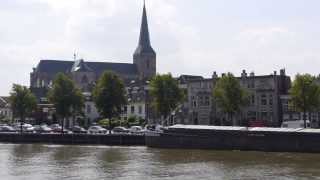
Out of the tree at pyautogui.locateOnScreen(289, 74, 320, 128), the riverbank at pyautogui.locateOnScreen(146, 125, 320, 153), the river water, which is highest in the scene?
the tree at pyautogui.locateOnScreen(289, 74, 320, 128)

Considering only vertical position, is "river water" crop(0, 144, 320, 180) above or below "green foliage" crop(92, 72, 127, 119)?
below

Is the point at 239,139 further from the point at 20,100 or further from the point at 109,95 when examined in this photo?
the point at 20,100

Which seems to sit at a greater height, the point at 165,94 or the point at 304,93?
the point at 165,94

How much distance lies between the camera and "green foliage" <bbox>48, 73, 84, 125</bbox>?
115000 mm

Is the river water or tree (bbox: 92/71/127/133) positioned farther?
tree (bbox: 92/71/127/133)

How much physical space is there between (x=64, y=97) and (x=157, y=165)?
2212 inches

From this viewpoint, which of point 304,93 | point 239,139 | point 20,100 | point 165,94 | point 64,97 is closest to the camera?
point 239,139

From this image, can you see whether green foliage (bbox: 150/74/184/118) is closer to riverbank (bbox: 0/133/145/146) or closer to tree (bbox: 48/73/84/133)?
riverbank (bbox: 0/133/145/146)

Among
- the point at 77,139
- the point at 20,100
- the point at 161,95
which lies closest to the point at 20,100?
the point at 20,100

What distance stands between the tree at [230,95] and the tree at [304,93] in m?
8.74

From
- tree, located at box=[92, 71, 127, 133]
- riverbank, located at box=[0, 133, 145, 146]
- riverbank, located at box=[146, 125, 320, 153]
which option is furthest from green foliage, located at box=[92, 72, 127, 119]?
riverbank, located at box=[146, 125, 320, 153]

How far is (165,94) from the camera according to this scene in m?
109

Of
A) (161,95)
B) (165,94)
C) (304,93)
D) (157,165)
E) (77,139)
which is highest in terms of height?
(165,94)

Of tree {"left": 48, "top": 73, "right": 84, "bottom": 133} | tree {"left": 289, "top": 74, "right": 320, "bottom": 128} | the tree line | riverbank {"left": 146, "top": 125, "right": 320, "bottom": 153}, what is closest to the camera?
riverbank {"left": 146, "top": 125, "right": 320, "bottom": 153}
